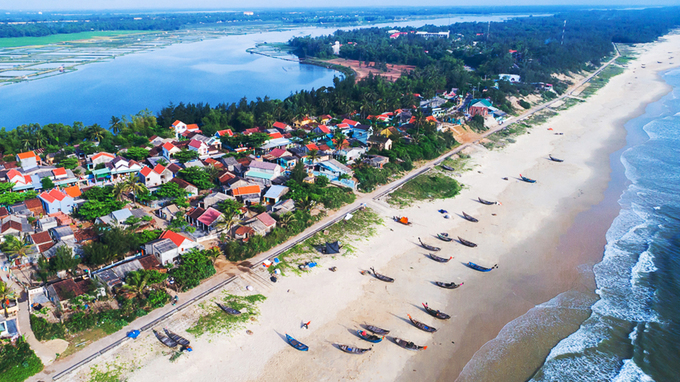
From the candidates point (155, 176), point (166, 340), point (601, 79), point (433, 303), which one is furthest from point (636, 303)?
point (601, 79)

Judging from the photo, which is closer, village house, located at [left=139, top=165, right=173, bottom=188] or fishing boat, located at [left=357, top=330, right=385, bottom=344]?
fishing boat, located at [left=357, top=330, right=385, bottom=344]

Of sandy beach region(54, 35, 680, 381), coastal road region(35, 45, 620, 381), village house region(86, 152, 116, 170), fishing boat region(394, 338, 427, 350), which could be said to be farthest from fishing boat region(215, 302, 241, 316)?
village house region(86, 152, 116, 170)

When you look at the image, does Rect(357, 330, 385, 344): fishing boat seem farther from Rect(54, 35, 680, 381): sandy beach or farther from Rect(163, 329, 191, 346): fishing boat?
Rect(163, 329, 191, 346): fishing boat

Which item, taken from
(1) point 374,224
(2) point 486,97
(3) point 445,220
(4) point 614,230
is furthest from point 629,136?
(1) point 374,224

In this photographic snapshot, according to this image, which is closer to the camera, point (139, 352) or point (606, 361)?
point (139, 352)

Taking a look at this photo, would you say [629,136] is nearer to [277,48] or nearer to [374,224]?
[374,224]
